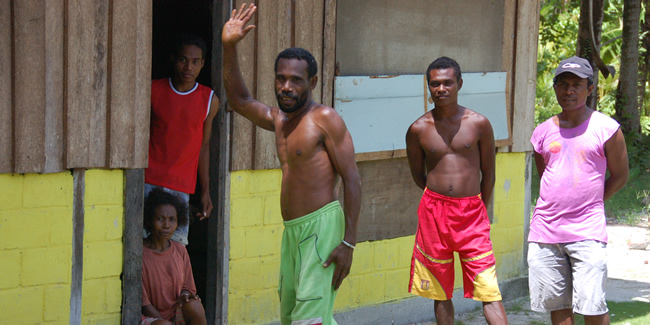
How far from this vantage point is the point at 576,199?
4398mm

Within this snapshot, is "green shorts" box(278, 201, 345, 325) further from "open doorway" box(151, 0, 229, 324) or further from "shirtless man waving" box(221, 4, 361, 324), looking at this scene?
"open doorway" box(151, 0, 229, 324)

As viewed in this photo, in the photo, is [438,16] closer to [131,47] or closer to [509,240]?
[509,240]

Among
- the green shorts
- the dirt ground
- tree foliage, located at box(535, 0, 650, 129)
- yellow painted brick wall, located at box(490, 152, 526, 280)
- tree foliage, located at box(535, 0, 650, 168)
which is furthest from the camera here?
tree foliage, located at box(535, 0, 650, 129)

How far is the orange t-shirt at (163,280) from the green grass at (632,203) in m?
7.33

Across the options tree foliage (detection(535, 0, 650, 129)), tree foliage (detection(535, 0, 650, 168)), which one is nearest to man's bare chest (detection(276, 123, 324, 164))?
tree foliage (detection(535, 0, 650, 168))

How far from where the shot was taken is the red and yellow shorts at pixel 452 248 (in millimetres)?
4430

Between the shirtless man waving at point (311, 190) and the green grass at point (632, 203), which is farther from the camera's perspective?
the green grass at point (632, 203)

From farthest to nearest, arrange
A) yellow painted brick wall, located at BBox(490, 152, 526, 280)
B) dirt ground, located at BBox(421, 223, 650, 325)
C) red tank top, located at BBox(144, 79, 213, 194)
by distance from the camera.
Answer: yellow painted brick wall, located at BBox(490, 152, 526, 280)
dirt ground, located at BBox(421, 223, 650, 325)
red tank top, located at BBox(144, 79, 213, 194)

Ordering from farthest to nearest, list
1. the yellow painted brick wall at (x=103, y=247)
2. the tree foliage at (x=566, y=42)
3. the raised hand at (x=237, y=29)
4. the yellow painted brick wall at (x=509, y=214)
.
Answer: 1. the tree foliage at (x=566, y=42)
2. the yellow painted brick wall at (x=509, y=214)
3. the yellow painted brick wall at (x=103, y=247)
4. the raised hand at (x=237, y=29)

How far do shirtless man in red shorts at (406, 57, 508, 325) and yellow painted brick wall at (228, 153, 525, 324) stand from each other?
1.02m

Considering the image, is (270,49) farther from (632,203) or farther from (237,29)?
(632,203)

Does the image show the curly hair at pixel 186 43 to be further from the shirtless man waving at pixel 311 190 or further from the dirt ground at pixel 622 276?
the dirt ground at pixel 622 276

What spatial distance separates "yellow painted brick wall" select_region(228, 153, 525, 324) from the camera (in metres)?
4.91

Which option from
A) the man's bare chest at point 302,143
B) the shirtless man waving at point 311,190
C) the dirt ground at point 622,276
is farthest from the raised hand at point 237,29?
the dirt ground at point 622,276
